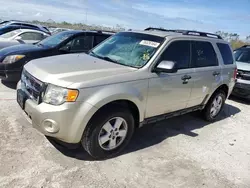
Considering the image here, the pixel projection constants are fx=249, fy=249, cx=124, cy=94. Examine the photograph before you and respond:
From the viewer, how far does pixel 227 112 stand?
6.43m

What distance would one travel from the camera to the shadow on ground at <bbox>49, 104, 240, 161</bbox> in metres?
3.60

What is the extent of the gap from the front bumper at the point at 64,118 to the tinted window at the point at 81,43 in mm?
4058

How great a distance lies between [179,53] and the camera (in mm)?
4254

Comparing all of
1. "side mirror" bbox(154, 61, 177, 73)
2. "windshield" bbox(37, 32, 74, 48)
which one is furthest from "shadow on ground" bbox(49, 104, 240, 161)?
"windshield" bbox(37, 32, 74, 48)

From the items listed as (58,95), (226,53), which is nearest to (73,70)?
(58,95)

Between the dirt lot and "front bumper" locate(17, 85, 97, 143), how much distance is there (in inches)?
18.2

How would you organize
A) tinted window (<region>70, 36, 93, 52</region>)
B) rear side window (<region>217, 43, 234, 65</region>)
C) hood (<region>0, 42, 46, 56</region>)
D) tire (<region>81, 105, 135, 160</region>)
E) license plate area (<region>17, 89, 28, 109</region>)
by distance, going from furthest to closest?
tinted window (<region>70, 36, 93, 52</region>)
hood (<region>0, 42, 46, 56</region>)
rear side window (<region>217, 43, 234, 65</region>)
license plate area (<region>17, 89, 28, 109</region>)
tire (<region>81, 105, 135, 160</region>)

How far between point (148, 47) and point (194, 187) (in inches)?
85.3

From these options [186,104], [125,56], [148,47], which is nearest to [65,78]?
[125,56]

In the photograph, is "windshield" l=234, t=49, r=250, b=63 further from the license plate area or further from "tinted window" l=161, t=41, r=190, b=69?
the license plate area

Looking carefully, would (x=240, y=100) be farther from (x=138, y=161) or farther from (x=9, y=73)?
(x=9, y=73)

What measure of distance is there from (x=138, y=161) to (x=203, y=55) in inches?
97.0

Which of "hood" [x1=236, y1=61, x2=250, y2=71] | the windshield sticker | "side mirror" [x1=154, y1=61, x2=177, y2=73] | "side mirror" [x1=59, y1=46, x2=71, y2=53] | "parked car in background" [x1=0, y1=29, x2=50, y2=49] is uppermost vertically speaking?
the windshield sticker

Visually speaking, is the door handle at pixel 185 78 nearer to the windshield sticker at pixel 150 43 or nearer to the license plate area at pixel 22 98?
the windshield sticker at pixel 150 43
